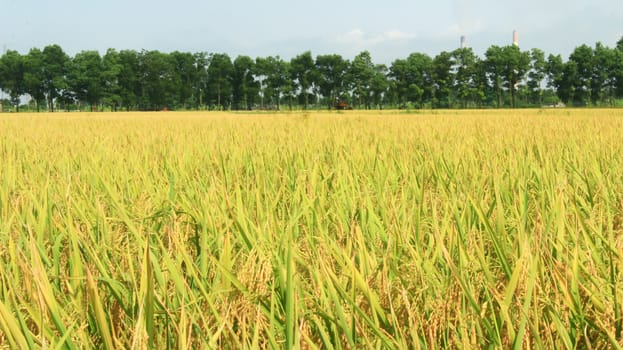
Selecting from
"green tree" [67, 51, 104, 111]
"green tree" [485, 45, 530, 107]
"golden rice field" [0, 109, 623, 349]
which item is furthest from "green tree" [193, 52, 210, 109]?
"golden rice field" [0, 109, 623, 349]

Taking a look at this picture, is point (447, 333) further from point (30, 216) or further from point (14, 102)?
point (14, 102)

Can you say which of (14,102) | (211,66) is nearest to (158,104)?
(211,66)

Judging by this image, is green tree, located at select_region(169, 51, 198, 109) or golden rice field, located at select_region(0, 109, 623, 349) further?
green tree, located at select_region(169, 51, 198, 109)

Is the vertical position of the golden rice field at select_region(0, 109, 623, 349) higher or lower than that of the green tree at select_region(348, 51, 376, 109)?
lower

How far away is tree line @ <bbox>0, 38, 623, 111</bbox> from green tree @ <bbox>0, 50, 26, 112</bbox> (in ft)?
0.44

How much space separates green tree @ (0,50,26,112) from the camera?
67.8m

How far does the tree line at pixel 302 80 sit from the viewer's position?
6444 centimetres

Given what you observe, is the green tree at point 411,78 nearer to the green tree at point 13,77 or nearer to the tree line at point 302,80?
the tree line at point 302,80

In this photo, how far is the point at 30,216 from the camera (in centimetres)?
153

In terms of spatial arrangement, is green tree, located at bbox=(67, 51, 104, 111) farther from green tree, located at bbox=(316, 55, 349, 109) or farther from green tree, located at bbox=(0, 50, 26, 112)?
green tree, located at bbox=(316, 55, 349, 109)

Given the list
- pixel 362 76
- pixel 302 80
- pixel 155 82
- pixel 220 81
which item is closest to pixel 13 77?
pixel 155 82

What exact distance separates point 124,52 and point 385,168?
78.4 m

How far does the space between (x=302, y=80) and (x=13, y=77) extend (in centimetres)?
3911

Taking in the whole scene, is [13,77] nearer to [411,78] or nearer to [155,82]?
[155,82]
